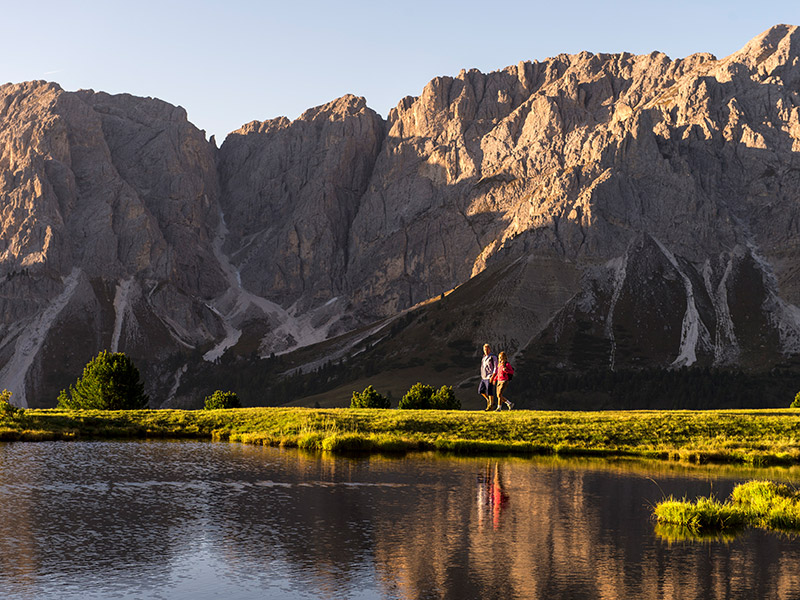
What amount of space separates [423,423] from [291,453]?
1146 centimetres

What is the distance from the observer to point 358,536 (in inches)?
1028

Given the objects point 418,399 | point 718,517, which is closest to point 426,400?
point 418,399

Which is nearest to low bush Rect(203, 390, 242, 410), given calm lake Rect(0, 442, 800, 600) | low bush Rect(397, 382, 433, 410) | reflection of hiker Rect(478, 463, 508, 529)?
low bush Rect(397, 382, 433, 410)

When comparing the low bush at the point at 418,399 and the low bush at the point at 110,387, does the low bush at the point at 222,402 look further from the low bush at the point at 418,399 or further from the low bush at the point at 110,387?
the low bush at the point at 418,399

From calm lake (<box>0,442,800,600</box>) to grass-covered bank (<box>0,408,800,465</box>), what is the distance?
24.0 ft

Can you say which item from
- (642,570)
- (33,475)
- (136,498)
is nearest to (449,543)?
(642,570)

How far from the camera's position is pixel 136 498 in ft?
104

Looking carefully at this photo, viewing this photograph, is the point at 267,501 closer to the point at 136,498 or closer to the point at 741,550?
the point at 136,498

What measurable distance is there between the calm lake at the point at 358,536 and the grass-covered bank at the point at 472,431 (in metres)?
7.33

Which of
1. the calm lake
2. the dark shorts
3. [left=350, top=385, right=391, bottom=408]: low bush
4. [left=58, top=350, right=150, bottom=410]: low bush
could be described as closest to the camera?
the calm lake

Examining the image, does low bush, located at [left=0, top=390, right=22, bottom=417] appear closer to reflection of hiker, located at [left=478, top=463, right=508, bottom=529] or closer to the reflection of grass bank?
reflection of hiker, located at [left=478, top=463, right=508, bottom=529]

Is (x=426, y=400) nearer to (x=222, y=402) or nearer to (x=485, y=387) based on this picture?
(x=222, y=402)

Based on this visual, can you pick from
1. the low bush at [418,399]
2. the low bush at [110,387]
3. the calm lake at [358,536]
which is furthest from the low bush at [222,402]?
the calm lake at [358,536]

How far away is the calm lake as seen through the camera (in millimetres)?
20953
